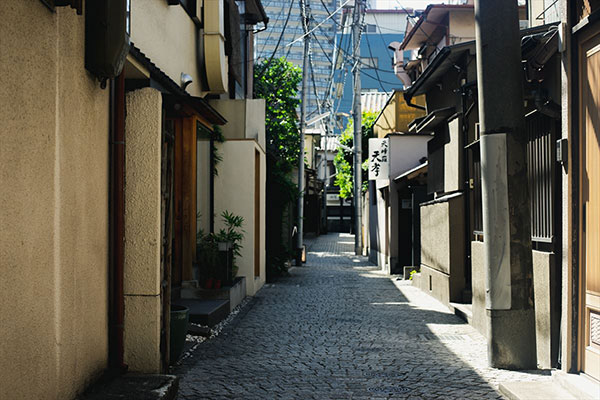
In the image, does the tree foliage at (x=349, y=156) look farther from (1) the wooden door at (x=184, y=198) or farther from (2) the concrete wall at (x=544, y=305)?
(2) the concrete wall at (x=544, y=305)

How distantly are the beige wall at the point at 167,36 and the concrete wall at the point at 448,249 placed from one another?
231 inches

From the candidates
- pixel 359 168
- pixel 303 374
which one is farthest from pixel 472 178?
pixel 359 168

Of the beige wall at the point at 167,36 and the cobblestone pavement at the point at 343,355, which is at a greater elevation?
the beige wall at the point at 167,36

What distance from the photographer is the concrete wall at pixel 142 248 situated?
7.23 metres

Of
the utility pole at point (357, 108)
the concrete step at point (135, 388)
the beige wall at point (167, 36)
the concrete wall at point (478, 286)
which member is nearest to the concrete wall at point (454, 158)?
the concrete wall at point (478, 286)

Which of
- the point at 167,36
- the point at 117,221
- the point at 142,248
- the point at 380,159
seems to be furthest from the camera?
the point at 380,159

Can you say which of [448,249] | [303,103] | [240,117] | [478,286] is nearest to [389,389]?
[478,286]

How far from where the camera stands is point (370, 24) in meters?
65.8

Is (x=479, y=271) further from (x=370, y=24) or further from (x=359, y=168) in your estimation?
(x=370, y=24)

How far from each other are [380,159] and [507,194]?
15860mm

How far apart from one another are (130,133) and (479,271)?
6.19 meters

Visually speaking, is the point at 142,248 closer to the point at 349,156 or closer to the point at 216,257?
the point at 216,257

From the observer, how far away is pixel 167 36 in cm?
1156

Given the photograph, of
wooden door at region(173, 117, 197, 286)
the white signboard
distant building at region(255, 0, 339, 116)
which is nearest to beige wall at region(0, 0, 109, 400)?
wooden door at region(173, 117, 197, 286)
